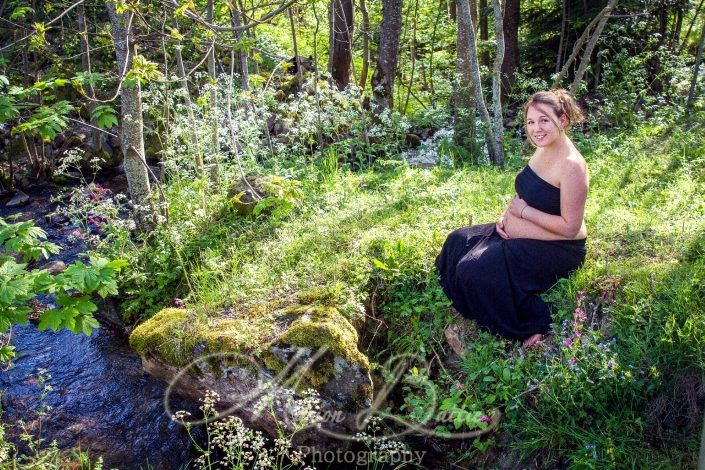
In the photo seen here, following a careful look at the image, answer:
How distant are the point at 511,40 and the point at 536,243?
7304 mm

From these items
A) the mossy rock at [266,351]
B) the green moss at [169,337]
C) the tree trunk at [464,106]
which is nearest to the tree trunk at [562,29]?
the tree trunk at [464,106]

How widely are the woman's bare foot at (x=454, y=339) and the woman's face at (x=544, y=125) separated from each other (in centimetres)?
144

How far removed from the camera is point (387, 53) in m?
9.30

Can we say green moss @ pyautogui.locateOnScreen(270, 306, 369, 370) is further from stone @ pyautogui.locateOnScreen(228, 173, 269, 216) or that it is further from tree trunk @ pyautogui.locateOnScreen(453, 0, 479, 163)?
tree trunk @ pyautogui.locateOnScreen(453, 0, 479, 163)

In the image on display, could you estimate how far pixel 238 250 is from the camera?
529 centimetres

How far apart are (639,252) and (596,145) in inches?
128

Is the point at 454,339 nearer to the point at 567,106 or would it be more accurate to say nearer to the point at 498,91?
the point at 567,106

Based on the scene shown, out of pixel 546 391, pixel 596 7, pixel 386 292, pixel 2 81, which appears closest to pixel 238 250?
pixel 386 292

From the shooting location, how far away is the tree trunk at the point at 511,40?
388 inches

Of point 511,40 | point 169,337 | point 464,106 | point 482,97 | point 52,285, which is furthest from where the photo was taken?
point 511,40

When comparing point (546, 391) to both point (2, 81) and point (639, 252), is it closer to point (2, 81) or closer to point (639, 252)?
point (639, 252)

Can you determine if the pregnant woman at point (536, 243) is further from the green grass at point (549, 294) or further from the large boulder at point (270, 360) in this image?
the large boulder at point (270, 360)

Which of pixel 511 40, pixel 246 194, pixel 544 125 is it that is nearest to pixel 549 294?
pixel 544 125

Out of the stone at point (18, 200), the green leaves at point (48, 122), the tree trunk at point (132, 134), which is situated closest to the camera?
the green leaves at point (48, 122)
